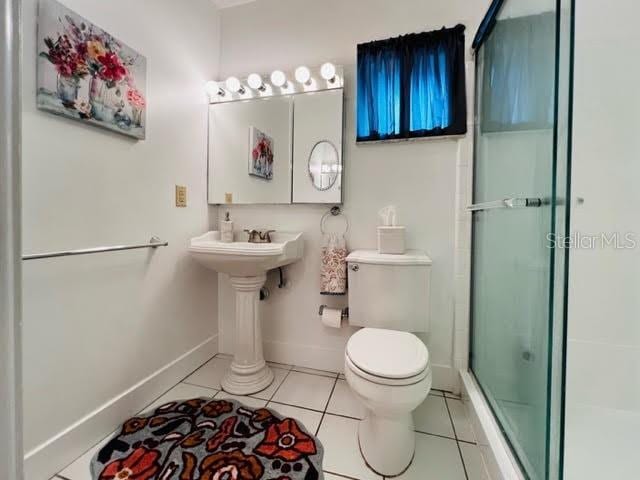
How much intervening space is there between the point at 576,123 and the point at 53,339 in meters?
2.21

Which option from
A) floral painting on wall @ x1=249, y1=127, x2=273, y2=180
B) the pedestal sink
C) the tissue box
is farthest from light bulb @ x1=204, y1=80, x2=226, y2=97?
the tissue box

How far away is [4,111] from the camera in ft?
0.96

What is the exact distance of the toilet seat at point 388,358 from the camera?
1.00 metres

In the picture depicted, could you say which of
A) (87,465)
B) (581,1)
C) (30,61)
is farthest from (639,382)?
(30,61)

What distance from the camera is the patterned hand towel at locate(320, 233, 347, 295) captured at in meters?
1.61

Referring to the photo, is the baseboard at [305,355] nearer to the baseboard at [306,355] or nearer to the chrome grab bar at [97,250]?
the baseboard at [306,355]

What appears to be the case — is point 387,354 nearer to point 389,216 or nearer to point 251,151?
point 389,216

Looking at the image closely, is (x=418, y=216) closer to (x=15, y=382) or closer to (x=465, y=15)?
(x=465, y=15)

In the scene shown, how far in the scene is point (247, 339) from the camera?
1.62 m

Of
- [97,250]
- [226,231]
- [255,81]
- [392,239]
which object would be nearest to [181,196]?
[226,231]

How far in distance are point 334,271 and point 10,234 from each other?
1386 mm

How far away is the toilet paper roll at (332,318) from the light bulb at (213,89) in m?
1.57

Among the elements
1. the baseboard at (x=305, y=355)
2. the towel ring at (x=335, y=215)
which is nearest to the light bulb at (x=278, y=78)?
the towel ring at (x=335, y=215)

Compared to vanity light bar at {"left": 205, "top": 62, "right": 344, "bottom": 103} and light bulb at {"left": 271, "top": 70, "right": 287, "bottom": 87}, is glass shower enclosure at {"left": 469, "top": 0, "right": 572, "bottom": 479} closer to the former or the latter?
vanity light bar at {"left": 205, "top": 62, "right": 344, "bottom": 103}
